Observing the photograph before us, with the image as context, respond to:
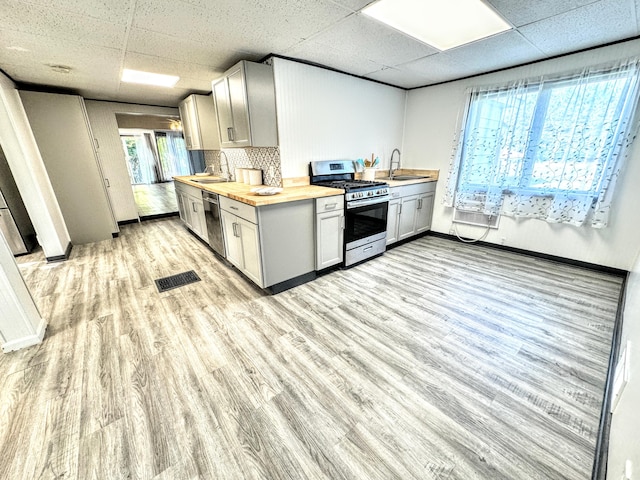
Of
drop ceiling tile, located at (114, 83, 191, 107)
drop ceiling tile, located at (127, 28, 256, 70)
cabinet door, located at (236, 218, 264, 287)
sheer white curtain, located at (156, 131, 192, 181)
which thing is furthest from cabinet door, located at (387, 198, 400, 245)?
sheer white curtain, located at (156, 131, 192, 181)

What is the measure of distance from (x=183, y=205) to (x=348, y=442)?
4.51 m

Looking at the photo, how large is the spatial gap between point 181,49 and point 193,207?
210 centimetres

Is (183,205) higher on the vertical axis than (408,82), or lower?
lower

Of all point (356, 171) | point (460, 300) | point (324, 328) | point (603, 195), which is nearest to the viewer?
point (324, 328)

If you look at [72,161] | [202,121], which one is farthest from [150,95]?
[72,161]

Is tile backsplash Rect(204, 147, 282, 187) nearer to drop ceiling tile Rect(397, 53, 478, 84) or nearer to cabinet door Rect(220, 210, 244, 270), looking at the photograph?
cabinet door Rect(220, 210, 244, 270)

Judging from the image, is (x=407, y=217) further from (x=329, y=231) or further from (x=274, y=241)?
(x=274, y=241)

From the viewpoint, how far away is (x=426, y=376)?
1548mm

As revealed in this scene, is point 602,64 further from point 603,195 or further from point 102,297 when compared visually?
point 102,297

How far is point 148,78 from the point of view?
10.9 ft

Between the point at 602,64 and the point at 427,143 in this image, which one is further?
the point at 427,143

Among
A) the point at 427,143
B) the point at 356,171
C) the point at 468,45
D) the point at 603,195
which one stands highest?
the point at 468,45

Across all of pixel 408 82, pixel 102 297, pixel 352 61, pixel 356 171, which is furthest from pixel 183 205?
pixel 408 82

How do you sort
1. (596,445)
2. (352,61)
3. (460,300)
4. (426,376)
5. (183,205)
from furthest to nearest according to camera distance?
1. (183,205)
2. (352,61)
3. (460,300)
4. (426,376)
5. (596,445)
